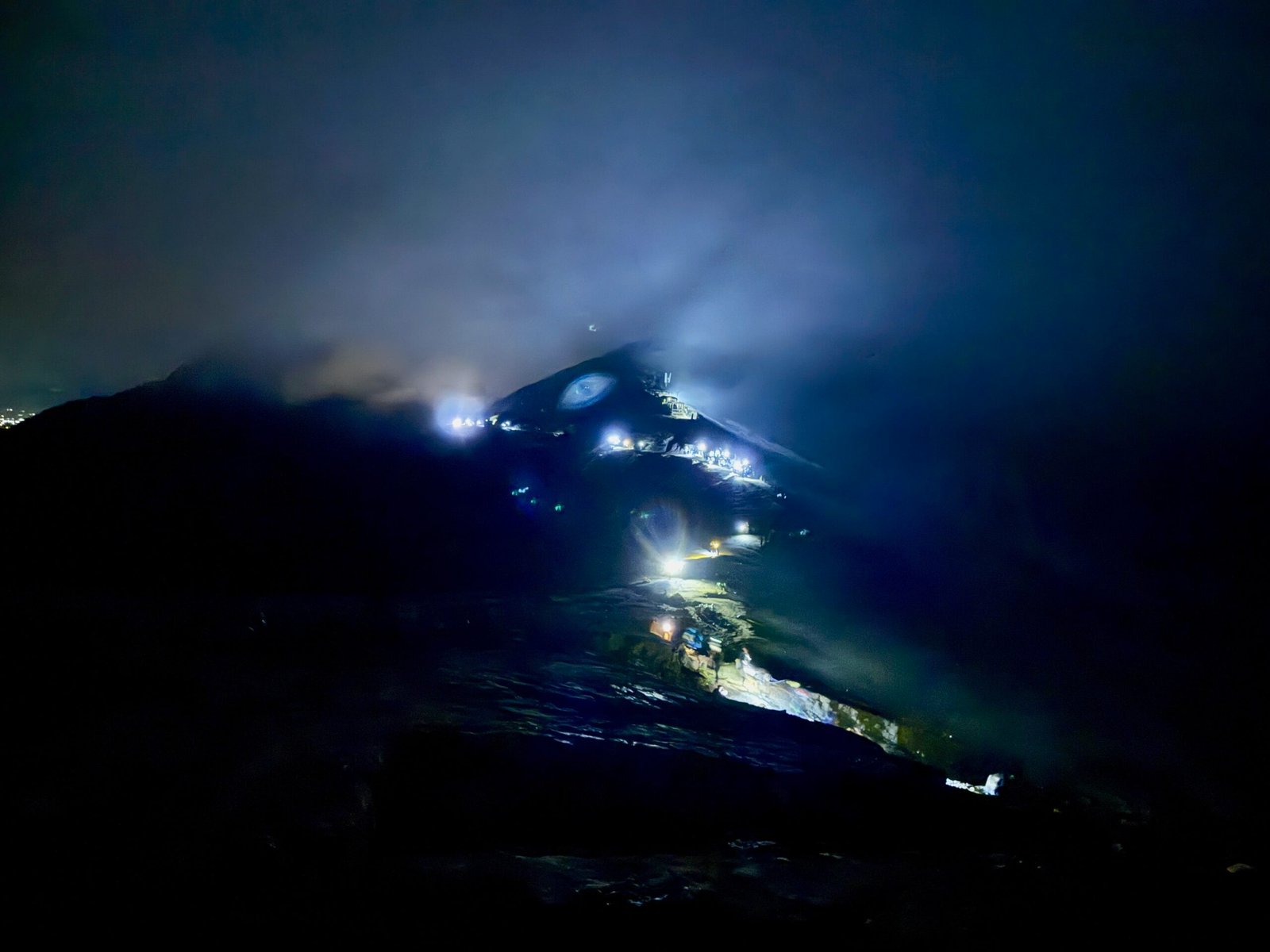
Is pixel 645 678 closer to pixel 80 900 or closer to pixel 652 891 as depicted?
pixel 652 891

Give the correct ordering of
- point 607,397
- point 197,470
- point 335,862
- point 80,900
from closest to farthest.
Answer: point 80,900, point 335,862, point 197,470, point 607,397

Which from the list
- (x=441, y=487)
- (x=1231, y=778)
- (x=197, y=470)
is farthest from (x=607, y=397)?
(x=1231, y=778)

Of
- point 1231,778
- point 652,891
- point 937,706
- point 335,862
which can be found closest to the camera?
point 335,862

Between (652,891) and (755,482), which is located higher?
(755,482)

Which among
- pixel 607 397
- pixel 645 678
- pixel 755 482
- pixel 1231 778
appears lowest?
pixel 1231 778

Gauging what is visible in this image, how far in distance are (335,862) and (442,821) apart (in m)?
1.68

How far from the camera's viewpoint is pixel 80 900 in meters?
4.32

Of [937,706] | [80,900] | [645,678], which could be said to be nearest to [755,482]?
[937,706]

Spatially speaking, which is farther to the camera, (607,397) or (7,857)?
(607,397)

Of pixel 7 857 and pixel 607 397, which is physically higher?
pixel 607 397

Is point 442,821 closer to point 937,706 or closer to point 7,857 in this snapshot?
point 7,857

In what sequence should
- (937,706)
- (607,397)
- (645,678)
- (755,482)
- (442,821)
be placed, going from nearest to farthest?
(442,821)
(645,678)
(937,706)
(755,482)
(607,397)

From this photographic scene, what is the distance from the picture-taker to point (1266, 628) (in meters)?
61.7

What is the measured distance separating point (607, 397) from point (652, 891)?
107500 mm
